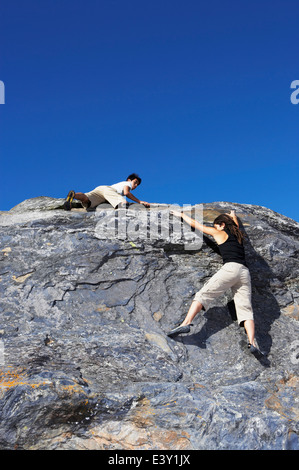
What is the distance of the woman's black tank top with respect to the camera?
715 centimetres

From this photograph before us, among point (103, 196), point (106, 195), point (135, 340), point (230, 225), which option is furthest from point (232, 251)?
point (103, 196)

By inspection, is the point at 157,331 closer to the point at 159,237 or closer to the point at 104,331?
the point at 104,331

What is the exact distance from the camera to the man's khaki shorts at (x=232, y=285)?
6.89 m

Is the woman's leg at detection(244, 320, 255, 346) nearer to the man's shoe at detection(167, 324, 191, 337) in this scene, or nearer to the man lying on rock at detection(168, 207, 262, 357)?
the man lying on rock at detection(168, 207, 262, 357)

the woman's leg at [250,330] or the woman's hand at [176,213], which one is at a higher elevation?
the woman's hand at [176,213]

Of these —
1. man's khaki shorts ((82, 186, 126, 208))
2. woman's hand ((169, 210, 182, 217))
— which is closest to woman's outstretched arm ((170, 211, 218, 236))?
woman's hand ((169, 210, 182, 217))

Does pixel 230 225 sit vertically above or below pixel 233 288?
above

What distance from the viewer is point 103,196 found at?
33.4 ft

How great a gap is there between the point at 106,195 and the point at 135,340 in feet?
15.4

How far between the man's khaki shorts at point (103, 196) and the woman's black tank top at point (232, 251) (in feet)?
11.4

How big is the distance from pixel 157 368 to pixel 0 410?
8.11 ft

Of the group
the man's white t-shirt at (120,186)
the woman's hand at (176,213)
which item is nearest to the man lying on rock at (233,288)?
the woman's hand at (176,213)

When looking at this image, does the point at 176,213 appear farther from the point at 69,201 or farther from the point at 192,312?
the point at 69,201

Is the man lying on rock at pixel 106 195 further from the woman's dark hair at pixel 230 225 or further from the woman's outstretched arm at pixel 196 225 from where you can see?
the woman's dark hair at pixel 230 225
